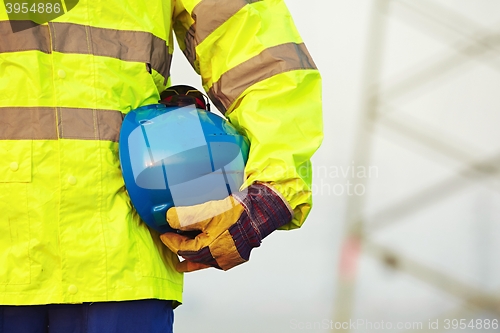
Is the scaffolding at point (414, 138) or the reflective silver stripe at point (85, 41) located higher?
the reflective silver stripe at point (85, 41)

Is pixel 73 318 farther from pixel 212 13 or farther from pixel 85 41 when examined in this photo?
pixel 212 13

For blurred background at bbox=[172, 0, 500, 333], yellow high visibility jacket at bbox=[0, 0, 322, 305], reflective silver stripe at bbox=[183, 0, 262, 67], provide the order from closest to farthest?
yellow high visibility jacket at bbox=[0, 0, 322, 305] → reflective silver stripe at bbox=[183, 0, 262, 67] → blurred background at bbox=[172, 0, 500, 333]

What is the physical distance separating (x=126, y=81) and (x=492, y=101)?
7.38ft

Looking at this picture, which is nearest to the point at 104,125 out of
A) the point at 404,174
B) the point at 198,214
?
the point at 198,214

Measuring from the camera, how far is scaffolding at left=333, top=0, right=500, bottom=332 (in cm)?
274

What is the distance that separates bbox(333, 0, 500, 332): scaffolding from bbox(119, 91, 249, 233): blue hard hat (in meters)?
1.78

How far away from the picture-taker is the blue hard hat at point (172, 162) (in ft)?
3.02

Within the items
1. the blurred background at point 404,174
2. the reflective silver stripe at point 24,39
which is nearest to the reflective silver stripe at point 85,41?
the reflective silver stripe at point 24,39

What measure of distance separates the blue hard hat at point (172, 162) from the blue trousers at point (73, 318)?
13cm

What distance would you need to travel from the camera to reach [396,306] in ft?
9.37

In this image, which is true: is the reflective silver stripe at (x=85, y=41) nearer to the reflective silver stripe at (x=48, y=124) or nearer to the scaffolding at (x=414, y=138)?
the reflective silver stripe at (x=48, y=124)

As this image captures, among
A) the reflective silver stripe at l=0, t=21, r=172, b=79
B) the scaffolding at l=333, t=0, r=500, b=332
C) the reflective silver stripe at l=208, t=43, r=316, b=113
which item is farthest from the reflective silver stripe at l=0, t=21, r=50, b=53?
the scaffolding at l=333, t=0, r=500, b=332

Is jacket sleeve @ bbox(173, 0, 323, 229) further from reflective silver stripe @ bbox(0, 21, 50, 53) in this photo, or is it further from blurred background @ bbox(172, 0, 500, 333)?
blurred background @ bbox(172, 0, 500, 333)

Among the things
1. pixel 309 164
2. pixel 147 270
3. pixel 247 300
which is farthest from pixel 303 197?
pixel 247 300
